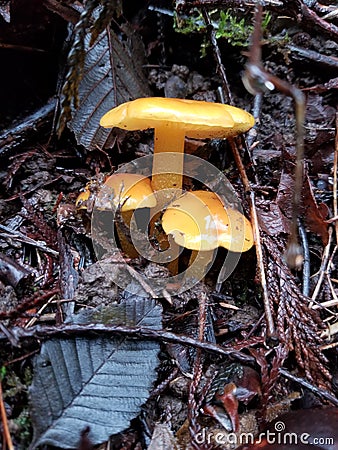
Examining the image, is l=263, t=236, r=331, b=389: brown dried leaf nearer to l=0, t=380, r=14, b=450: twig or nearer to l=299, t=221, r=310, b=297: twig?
l=299, t=221, r=310, b=297: twig

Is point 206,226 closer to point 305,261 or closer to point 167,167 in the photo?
point 167,167

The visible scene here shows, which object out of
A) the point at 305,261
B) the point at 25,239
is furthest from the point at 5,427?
the point at 305,261

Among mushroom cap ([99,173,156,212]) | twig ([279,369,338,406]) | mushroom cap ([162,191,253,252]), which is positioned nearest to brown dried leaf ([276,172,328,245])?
mushroom cap ([162,191,253,252])

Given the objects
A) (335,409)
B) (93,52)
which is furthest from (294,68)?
(335,409)

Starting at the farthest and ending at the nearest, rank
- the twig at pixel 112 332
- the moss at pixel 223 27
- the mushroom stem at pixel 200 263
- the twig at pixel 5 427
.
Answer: the moss at pixel 223 27
the mushroom stem at pixel 200 263
the twig at pixel 112 332
the twig at pixel 5 427

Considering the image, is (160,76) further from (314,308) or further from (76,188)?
(314,308)

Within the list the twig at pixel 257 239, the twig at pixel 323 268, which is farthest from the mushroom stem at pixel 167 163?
the twig at pixel 323 268

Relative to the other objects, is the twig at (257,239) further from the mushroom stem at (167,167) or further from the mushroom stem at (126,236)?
the mushroom stem at (126,236)
